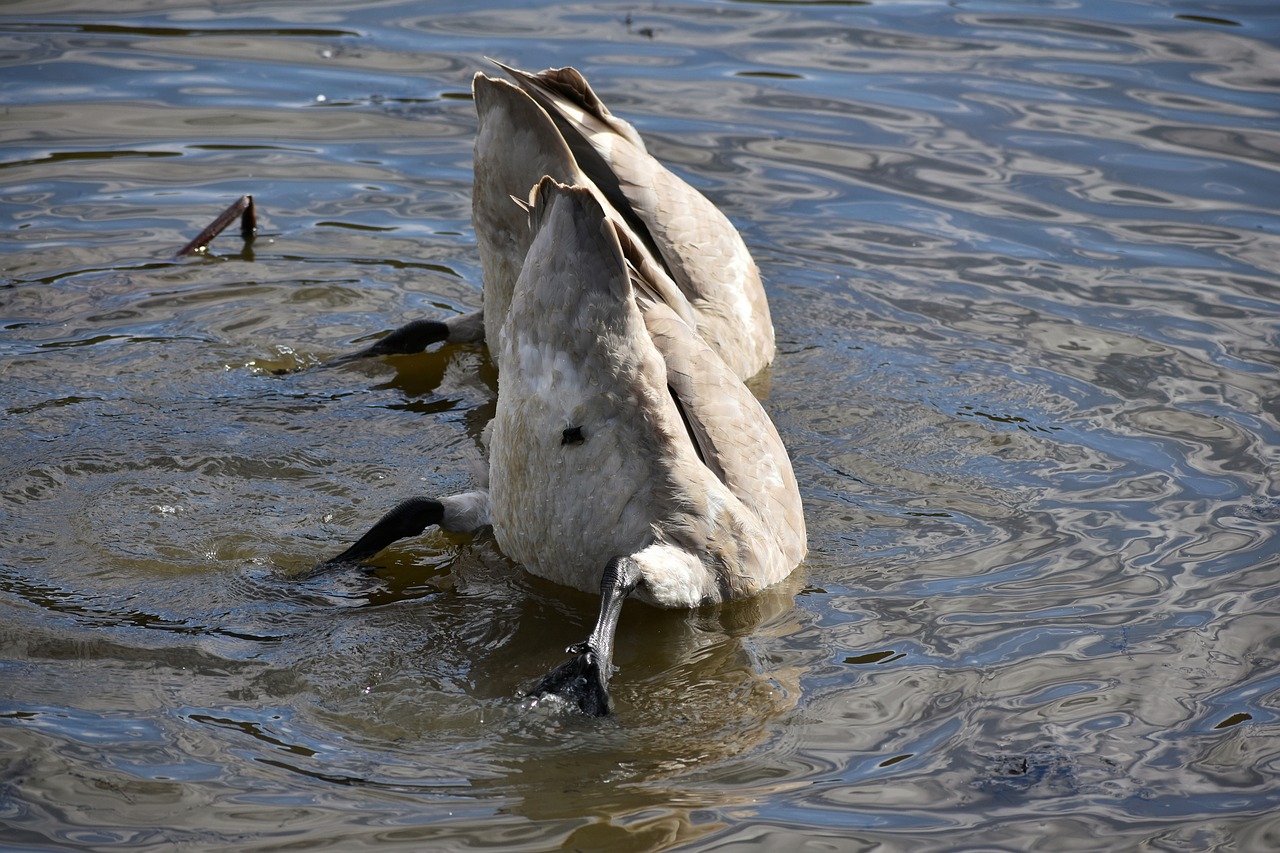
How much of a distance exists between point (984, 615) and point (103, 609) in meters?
3.44

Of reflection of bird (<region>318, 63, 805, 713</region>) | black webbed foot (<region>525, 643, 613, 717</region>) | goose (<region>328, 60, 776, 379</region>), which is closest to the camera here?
black webbed foot (<region>525, 643, 613, 717</region>)

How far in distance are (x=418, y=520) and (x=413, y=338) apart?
232cm

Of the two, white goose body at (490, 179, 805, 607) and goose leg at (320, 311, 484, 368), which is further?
goose leg at (320, 311, 484, 368)

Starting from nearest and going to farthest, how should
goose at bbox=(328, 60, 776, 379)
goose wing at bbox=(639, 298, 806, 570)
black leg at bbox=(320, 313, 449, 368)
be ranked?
1. goose wing at bbox=(639, 298, 806, 570)
2. goose at bbox=(328, 60, 776, 379)
3. black leg at bbox=(320, 313, 449, 368)

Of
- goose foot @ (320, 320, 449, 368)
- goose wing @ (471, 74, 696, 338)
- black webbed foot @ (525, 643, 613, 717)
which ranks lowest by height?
black webbed foot @ (525, 643, 613, 717)

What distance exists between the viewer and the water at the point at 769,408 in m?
4.29

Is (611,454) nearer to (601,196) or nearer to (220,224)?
(601,196)

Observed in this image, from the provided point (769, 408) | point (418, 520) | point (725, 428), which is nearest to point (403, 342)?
point (769, 408)

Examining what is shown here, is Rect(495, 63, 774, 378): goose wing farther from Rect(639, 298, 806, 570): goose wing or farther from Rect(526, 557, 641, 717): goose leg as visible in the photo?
Rect(526, 557, 641, 717): goose leg

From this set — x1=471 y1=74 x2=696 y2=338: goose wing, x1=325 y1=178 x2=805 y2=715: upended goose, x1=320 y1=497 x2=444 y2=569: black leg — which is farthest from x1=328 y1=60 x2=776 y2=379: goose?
x1=320 y1=497 x2=444 y2=569: black leg

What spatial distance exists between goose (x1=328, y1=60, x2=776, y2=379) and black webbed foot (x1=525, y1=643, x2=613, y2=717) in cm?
232

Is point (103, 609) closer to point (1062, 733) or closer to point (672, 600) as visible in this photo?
point (672, 600)

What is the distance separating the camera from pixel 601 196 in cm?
642

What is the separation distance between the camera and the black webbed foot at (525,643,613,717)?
15.1 ft
